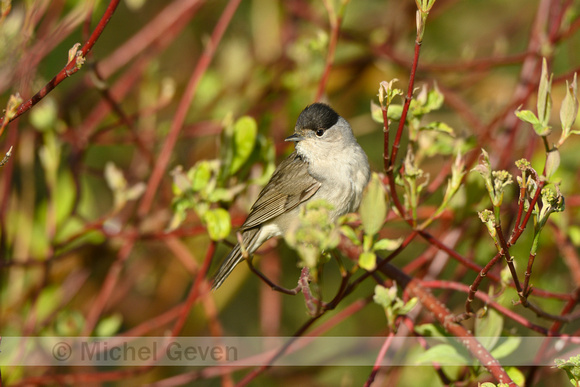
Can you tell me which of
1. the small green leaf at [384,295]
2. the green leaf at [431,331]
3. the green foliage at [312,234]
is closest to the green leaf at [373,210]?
the small green leaf at [384,295]

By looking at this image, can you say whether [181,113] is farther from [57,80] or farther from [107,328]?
[57,80]

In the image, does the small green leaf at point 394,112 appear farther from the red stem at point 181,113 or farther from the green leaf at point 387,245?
the red stem at point 181,113

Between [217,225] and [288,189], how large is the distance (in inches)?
42.3

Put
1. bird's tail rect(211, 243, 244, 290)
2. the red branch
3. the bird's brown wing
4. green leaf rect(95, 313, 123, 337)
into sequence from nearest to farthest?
the red branch → green leaf rect(95, 313, 123, 337) → bird's tail rect(211, 243, 244, 290) → the bird's brown wing

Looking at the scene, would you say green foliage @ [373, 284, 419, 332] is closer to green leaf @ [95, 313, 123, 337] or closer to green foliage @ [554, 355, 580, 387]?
green foliage @ [554, 355, 580, 387]

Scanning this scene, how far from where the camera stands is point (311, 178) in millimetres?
3287

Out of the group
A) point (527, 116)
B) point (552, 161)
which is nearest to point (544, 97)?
point (527, 116)

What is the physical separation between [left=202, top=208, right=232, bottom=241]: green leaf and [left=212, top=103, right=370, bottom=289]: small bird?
689 millimetres

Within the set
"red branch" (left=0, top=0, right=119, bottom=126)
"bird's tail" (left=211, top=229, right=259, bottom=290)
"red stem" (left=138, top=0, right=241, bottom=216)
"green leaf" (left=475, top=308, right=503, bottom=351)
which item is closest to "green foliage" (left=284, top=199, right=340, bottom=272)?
"red branch" (left=0, top=0, right=119, bottom=126)

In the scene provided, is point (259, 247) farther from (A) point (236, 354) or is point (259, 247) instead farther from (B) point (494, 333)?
(B) point (494, 333)

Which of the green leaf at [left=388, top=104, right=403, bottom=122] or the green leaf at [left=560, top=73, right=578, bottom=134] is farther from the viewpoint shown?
the green leaf at [left=388, top=104, right=403, bottom=122]

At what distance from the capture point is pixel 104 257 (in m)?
3.50

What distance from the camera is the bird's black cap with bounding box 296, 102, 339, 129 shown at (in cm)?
313

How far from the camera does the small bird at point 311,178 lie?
309cm
